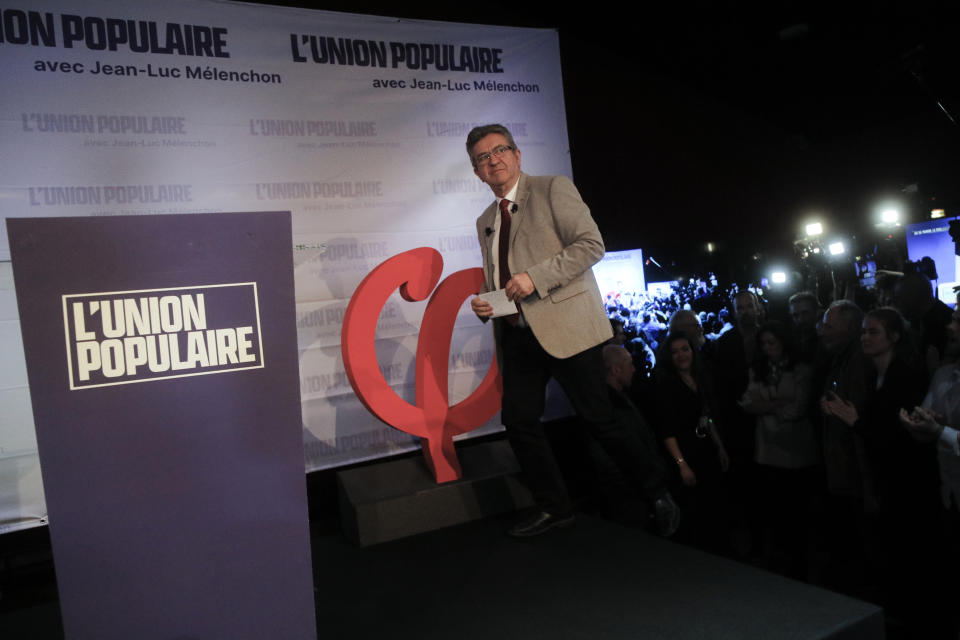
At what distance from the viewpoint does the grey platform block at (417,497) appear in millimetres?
2961

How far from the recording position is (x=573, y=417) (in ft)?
13.8

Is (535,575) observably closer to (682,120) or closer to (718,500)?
(718,500)

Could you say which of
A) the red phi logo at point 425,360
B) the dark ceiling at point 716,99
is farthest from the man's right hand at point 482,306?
the dark ceiling at point 716,99

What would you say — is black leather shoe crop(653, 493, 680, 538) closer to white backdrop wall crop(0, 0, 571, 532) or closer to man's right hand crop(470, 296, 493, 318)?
man's right hand crop(470, 296, 493, 318)

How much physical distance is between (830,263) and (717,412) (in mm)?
2824

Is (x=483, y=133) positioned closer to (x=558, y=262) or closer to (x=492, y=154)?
(x=492, y=154)

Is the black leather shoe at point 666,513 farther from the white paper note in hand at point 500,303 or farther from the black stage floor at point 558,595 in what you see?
the white paper note in hand at point 500,303

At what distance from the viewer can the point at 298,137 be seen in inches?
137

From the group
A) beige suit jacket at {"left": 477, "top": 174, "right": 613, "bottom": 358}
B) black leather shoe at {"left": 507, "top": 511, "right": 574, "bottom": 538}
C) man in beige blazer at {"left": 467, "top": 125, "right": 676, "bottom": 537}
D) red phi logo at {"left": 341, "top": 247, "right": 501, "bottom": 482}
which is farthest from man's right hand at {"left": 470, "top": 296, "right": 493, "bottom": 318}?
black leather shoe at {"left": 507, "top": 511, "right": 574, "bottom": 538}

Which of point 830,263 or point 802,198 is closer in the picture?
point 830,263

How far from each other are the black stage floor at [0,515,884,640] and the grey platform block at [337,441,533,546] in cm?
11

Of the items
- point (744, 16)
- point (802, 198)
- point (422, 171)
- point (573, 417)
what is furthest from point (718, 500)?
point (802, 198)

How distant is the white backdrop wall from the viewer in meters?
3.02

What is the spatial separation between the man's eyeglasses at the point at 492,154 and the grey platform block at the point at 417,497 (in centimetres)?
139
